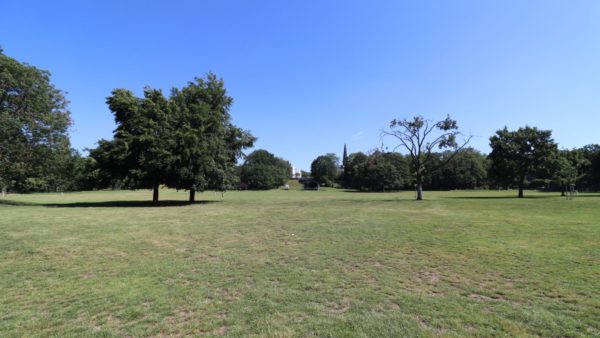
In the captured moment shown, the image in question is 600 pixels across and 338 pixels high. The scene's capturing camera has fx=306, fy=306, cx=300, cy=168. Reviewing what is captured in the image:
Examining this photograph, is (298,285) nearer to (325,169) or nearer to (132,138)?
(132,138)

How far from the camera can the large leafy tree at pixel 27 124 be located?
25656mm

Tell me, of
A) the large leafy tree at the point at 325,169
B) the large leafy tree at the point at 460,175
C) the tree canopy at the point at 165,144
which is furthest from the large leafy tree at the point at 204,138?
the large leafy tree at the point at 325,169

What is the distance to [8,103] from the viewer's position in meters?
26.5

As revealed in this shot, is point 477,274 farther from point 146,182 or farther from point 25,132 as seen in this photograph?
point 25,132

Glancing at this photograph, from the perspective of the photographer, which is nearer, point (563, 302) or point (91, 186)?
point (563, 302)

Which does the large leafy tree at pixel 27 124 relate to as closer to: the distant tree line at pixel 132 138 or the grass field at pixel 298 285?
the distant tree line at pixel 132 138

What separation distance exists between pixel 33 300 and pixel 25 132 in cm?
2947

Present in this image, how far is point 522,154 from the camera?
4338 cm

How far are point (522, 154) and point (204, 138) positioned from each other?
142ft

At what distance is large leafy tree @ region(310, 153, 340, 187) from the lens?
131 meters

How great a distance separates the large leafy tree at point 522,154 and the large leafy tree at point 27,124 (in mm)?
53634

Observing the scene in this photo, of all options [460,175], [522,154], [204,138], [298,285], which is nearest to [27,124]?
[204,138]

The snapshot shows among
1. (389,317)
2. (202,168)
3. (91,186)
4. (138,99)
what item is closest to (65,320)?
(389,317)

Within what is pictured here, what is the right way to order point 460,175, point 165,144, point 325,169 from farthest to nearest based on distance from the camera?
point 325,169 < point 460,175 < point 165,144
